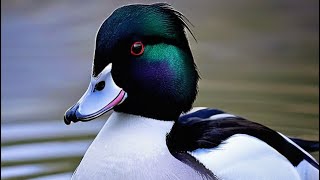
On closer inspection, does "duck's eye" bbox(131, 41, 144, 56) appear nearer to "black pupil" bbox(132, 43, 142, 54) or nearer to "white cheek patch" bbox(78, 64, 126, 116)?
"black pupil" bbox(132, 43, 142, 54)

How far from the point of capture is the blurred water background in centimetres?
454

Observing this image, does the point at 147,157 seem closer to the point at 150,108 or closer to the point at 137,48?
the point at 150,108

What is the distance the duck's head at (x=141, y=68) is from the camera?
2.79 metres

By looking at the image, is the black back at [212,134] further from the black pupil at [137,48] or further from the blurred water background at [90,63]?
the blurred water background at [90,63]

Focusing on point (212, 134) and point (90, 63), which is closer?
point (212, 134)

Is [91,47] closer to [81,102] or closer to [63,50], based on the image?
[63,50]

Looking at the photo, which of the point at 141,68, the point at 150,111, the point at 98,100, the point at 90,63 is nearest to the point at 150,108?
the point at 150,111

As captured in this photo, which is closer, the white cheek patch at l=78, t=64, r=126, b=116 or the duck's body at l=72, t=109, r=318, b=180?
the white cheek patch at l=78, t=64, r=126, b=116

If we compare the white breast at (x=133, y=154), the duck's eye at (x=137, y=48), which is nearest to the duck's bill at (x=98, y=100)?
the duck's eye at (x=137, y=48)

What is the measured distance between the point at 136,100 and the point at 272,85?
8.05 feet

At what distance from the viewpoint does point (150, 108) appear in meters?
2.98

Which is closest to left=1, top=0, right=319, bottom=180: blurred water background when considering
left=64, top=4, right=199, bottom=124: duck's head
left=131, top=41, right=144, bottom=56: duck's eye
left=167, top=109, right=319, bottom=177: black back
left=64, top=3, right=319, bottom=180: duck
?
left=167, top=109, right=319, bottom=177: black back

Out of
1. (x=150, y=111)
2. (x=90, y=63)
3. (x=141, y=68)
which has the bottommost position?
(x=90, y=63)

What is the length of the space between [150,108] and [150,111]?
2 cm
